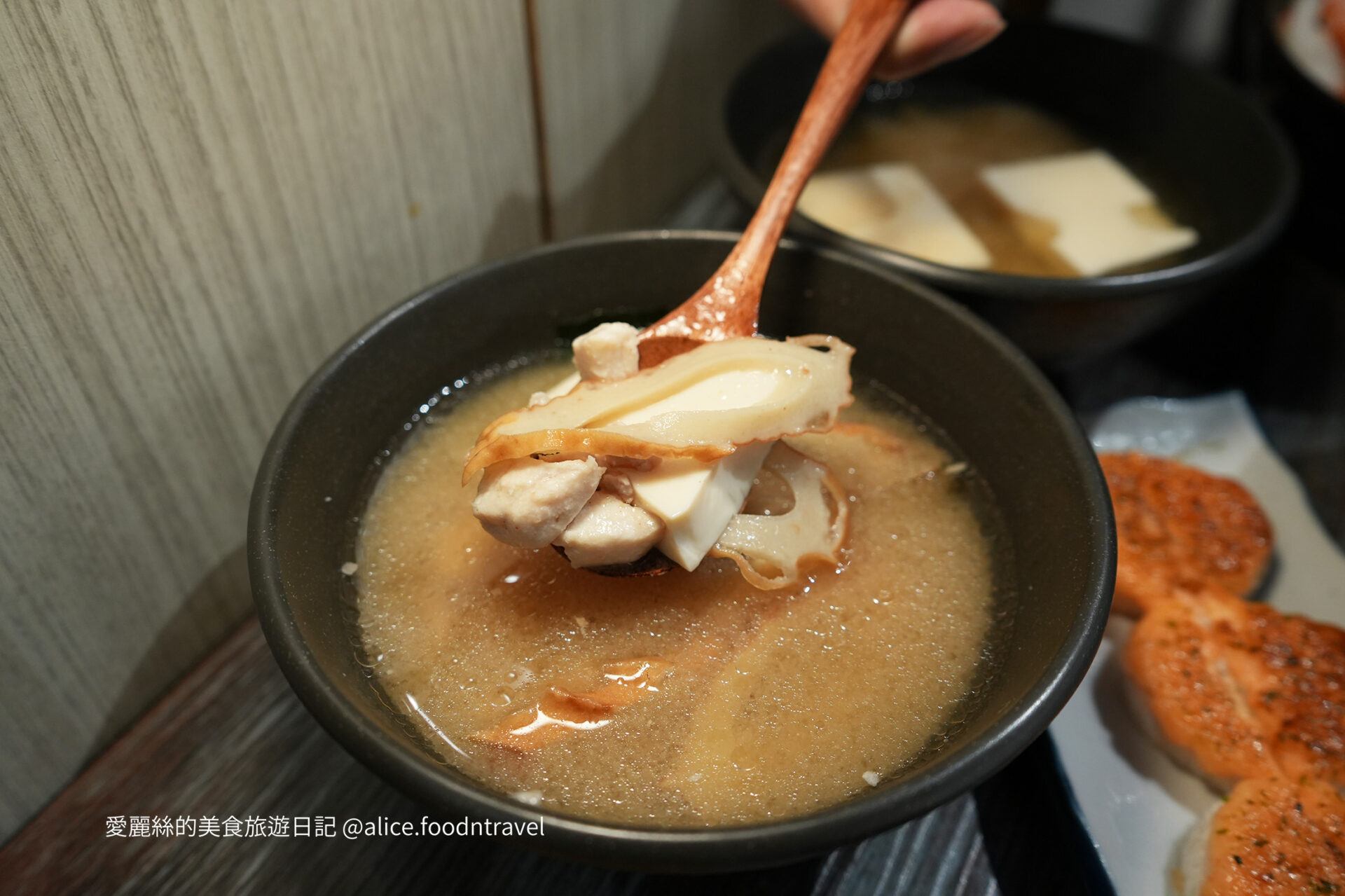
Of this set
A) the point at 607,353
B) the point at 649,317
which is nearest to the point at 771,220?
the point at 649,317

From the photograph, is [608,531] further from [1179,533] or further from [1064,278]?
[1179,533]

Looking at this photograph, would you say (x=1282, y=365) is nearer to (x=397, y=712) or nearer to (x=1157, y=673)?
(x=1157, y=673)

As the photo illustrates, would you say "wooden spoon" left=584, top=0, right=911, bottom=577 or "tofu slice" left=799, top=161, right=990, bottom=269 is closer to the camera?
"wooden spoon" left=584, top=0, right=911, bottom=577

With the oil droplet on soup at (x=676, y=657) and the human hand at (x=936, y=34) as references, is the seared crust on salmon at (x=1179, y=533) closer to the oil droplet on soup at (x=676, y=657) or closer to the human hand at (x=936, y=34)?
the oil droplet on soup at (x=676, y=657)

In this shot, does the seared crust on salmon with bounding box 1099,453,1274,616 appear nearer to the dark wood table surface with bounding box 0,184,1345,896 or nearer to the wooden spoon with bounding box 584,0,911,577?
the dark wood table surface with bounding box 0,184,1345,896

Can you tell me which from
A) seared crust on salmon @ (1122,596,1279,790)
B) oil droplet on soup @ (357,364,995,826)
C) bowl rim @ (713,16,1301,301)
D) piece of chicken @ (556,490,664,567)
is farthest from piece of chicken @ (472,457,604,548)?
seared crust on salmon @ (1122,596,1279,790)

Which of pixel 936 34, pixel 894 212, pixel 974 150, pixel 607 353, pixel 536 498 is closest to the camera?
pixel 536 498

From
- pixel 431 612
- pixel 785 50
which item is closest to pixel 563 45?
pixel 785 50
